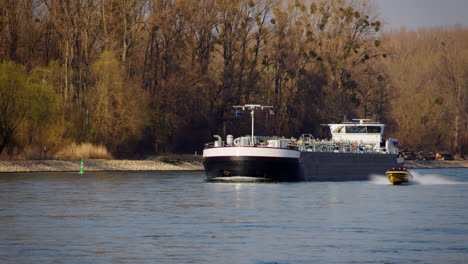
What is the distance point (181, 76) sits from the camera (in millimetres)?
104562

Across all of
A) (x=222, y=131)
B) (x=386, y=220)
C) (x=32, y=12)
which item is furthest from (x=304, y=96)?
(x=386, y=220)

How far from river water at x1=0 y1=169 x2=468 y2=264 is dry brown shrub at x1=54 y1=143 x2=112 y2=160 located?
30.4 metres

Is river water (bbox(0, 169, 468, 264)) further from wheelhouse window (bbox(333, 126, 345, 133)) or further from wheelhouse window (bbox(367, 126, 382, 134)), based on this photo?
wheelhouse window (bbox(333, 126, 345, 133))

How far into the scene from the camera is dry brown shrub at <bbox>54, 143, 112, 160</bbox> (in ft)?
284

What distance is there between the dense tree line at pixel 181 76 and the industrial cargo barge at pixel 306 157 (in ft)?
68.1

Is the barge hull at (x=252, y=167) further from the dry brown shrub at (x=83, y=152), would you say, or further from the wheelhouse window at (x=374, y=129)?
the wheelhouse window at (x=374, y=129)

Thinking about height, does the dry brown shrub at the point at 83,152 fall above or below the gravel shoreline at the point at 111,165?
above

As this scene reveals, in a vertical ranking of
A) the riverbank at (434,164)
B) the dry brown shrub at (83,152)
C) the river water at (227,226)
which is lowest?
the river water at (227,226)

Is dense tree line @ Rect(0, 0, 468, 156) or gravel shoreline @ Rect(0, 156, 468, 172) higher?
dense tree line @ Rect(0, 0, 468, 156)

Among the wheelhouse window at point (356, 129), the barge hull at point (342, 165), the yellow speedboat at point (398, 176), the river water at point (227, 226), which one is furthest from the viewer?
the wheelhouse window at point (356, 129)

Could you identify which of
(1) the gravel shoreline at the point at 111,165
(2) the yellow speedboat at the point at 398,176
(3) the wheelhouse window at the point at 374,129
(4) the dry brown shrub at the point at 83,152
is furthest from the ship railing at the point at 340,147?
(4) the dry brown shrub at the point at 83,152

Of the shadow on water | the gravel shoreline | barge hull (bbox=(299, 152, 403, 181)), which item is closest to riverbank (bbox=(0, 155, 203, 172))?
the gravel shoreline

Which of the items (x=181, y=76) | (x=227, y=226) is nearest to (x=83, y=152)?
(x=181, y=76)

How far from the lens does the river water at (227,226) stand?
2489cm
